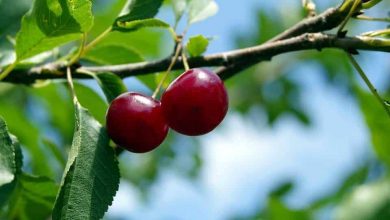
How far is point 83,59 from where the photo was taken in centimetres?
229

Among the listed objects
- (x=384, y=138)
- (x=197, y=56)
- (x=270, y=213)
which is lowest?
(x=270, y=213)

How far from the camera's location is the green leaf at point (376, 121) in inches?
118

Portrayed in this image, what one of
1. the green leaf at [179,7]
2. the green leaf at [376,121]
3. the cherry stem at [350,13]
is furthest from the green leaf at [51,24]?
the green leaf at [376,121]

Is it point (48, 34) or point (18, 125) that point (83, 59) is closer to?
point (48, 34)

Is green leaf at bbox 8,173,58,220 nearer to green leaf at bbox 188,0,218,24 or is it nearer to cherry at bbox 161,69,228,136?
cherry at bbox 161,69,228,136

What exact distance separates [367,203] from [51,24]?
1869 millimetres

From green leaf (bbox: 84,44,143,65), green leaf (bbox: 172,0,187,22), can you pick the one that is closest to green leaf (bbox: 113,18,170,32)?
green leaf (bbox: 84,44,143,65)

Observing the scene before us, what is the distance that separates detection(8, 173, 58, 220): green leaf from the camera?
1.98 meters

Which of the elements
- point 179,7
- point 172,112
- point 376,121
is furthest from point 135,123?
point 376,121

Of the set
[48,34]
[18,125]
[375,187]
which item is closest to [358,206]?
[375,187]

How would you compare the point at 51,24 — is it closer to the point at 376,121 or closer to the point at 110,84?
the point at 110,84

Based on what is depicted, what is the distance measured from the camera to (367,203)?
3.04 m

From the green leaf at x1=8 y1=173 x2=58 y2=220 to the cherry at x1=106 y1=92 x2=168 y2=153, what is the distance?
→ 1.23 ft

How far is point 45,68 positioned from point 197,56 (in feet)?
1.48
